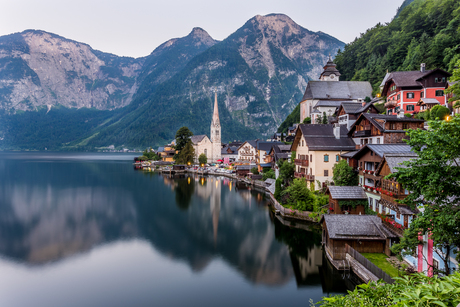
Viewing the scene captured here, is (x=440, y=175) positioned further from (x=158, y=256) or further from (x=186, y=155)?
(x=186, y=155)

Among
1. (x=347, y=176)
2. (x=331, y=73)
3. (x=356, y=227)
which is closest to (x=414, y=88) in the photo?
(x=347, y=176)

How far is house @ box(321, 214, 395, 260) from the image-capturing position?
2112cm

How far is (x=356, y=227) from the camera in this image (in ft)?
72.0

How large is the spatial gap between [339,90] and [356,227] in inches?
2602

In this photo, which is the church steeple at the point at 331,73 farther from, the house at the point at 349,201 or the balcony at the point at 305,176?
the house at the point at 349,201

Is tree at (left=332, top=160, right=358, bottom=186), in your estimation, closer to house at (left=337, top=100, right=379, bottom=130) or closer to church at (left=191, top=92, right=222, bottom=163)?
house at (left=337, top=100, right=379, bottom=130)

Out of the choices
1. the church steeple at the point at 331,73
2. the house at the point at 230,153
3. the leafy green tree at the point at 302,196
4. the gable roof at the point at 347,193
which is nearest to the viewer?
the gable roof at the point at 347,193

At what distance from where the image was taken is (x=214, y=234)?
1277 inches

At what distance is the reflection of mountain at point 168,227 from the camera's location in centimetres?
2514

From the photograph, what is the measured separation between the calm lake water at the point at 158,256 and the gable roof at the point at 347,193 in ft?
15.7

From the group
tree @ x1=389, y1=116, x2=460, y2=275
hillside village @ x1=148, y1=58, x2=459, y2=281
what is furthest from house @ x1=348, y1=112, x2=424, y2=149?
tree @ x1=389, y1=116, x2=460, y2=275

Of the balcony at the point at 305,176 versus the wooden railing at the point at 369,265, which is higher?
the balcony at the point at 305,176

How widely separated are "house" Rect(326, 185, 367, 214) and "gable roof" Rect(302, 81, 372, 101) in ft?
183

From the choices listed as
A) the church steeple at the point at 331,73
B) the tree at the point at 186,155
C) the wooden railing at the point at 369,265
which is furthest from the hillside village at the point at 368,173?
the tree at the point at 186,155
